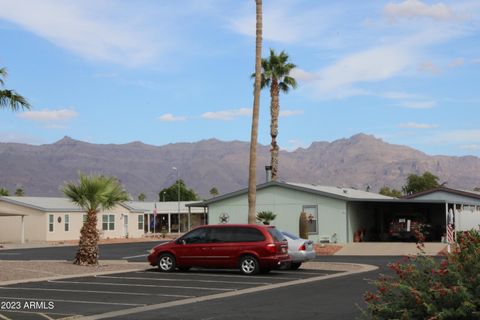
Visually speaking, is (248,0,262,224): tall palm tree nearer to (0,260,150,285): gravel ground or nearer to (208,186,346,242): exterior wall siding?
(0,260,150,285): gravel ground

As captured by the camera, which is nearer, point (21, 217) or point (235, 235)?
point (235, 235)

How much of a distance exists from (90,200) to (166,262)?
4.03 metres

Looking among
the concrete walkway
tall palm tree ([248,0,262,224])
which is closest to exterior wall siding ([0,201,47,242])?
the concrete walkway

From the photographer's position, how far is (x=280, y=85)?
49.6m

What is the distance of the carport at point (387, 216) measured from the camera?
44844 millimetres

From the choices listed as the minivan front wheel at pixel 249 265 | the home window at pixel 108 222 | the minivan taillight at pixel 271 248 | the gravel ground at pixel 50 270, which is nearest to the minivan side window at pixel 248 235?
the minivan taillight at pixel 271 248

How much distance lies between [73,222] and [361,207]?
24797 millimetres

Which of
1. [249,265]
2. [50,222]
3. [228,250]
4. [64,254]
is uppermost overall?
[50,222]

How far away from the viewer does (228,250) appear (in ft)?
73.7

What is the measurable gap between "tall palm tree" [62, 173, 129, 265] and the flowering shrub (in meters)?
18.4

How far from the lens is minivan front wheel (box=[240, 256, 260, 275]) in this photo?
22.0 metres

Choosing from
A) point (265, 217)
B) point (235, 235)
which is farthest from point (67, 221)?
point (235, 235)

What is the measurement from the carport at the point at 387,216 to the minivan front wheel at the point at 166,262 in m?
22.2

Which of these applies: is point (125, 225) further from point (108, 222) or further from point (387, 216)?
point (387, 216)
